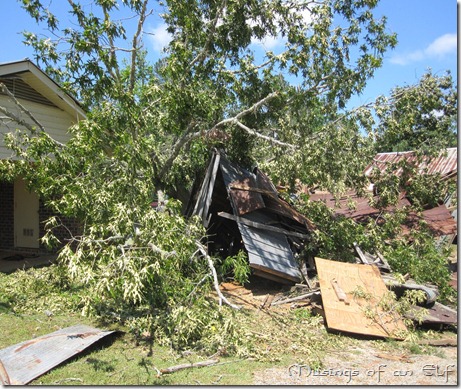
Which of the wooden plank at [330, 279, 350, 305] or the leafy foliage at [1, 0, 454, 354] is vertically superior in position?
the leafy foliage at [1, 0, 454, 354]

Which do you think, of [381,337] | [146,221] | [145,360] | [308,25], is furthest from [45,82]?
[381,337]

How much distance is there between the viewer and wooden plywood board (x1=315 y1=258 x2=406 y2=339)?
6.52m

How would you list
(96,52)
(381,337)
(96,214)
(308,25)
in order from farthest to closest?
(308,25), (96,52), (96,214), (381,337)

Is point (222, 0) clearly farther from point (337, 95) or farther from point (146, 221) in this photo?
point (146, 221)

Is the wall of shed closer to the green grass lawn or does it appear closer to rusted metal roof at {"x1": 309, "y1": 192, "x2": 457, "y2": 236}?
the green grass lawn

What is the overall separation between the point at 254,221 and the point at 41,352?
5.50 meters

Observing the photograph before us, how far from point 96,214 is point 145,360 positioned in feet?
9.03

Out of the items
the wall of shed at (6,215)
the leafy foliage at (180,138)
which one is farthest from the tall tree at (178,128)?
the wall of shed at (6,215)

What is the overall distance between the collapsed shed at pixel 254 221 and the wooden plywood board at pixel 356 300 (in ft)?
3.47

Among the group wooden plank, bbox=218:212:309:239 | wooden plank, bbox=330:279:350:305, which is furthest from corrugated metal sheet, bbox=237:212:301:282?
wooden plank, bbox=330:279:350:305

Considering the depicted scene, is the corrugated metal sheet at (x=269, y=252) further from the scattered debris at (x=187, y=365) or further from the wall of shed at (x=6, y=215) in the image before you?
the wall of shed at (x=6, y=215)

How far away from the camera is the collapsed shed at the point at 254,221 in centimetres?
871

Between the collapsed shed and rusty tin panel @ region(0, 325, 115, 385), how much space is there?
3.76 m

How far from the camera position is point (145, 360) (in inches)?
199
